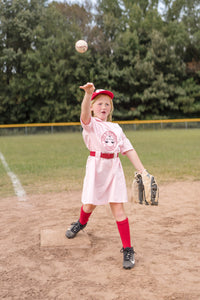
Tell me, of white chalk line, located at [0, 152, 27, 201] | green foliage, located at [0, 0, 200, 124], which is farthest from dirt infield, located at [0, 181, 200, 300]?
green foliage, located at [0, 0, 200, 124]

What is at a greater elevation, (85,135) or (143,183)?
(85,135)

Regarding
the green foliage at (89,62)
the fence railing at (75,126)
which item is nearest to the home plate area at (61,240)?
the fence railing at (75,126)

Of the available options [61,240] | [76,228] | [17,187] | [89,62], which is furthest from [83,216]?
[89,62]

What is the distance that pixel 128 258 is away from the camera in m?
2.77

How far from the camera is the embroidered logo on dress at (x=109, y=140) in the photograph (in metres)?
2.95

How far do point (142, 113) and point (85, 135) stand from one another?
104 ft

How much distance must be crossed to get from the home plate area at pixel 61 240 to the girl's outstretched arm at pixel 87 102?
119 centimetres

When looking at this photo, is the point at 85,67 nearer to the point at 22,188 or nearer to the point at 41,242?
the point at 22,188

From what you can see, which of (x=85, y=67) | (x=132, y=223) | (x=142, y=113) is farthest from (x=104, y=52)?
(x=132, y=223)

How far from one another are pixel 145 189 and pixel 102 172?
407mm

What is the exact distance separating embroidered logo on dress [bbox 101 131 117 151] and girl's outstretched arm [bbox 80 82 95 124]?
0.71ft

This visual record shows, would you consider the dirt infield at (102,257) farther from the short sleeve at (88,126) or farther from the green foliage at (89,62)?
the green foliage at (89,62)

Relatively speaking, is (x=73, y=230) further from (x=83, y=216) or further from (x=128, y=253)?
(x=128, y=253)

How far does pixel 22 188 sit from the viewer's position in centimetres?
619
